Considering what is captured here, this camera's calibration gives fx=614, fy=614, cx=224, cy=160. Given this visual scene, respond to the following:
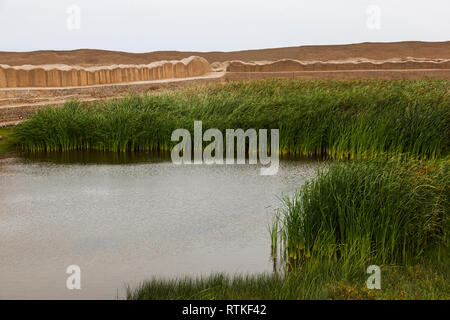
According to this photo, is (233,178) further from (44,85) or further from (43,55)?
(43,55)

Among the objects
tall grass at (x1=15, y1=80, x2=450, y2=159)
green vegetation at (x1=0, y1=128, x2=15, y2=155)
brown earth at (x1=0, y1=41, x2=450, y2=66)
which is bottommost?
green vegetation at (x1=0, y1=128, x2=15, y2=155)

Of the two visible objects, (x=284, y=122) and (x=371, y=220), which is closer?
(x=371, y=220)

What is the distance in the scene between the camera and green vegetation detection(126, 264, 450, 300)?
4.56 metres

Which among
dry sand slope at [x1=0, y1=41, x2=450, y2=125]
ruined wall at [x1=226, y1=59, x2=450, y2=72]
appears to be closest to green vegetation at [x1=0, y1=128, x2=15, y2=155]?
dry sand slope at [x1=0, y1=41, x2=450, y2=125]

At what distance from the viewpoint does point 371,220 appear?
19.1 ft

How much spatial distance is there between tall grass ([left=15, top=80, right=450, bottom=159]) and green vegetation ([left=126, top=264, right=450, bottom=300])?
5.12 meters

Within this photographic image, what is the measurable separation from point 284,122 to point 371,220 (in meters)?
5.54

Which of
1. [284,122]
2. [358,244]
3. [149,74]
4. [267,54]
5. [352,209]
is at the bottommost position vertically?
[358,244]

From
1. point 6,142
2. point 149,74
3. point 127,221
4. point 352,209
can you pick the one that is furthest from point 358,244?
point 149,74

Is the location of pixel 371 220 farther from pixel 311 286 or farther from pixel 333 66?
pixel 333 66

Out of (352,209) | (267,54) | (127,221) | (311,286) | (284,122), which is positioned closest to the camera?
(311,286)

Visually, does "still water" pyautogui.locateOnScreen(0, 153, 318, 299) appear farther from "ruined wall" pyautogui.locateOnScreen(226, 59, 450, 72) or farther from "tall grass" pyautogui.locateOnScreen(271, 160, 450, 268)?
"ruined wall" pyautogui.locateOnScreen(226, 59, 450, 72)
